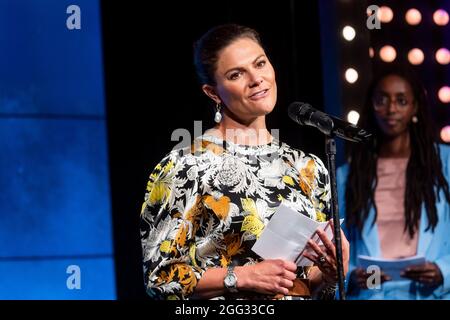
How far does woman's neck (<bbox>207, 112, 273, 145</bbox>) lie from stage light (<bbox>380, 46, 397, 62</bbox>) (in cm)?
156

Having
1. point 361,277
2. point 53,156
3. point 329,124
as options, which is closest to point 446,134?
point 361,277

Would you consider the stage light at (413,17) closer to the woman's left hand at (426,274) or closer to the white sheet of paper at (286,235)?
the woman's left hand at (426,274)

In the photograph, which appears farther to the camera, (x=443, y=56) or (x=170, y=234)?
(x=443, y=56)

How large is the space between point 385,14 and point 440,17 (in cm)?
27

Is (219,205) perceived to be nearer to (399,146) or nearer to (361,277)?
(361,277)

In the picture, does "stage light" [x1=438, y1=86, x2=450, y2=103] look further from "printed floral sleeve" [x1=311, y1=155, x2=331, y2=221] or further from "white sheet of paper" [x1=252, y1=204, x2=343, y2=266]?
"white sheet of paper" [x1=252, y1=204, x2=343, y2=266]

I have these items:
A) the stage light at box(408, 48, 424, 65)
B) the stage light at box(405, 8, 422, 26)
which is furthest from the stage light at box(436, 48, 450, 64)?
the stage light at box(405, 8, 422, 26)

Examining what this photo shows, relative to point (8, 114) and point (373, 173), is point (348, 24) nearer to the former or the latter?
point (373, 173)

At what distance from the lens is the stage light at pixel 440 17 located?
4207mm

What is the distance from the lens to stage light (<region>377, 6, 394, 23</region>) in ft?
13.7

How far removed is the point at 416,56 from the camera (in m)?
4.16

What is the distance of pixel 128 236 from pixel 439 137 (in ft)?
4.79

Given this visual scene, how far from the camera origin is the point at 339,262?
2363mm

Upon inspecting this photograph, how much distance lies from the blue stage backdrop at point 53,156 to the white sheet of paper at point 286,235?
59.9 inches
